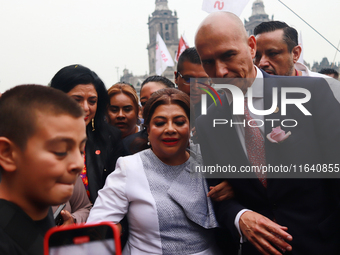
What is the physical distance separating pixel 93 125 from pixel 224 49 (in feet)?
5.42

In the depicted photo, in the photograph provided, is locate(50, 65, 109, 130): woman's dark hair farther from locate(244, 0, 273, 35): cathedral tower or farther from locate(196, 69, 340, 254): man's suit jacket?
locate(244, 0, 273, 35): cathedral tower

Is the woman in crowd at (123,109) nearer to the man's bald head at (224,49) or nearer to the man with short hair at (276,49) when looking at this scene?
the man with short hair at (276,49)

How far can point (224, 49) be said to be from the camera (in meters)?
2.01

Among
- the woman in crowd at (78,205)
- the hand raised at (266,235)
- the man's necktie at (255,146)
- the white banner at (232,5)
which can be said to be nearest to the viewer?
the hand raised at (266,235)

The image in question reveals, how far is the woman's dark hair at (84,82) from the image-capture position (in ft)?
9.36

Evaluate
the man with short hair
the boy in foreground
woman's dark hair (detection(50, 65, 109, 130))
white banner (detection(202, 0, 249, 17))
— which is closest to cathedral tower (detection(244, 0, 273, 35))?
white banner (detection(202, 0, 249, 17))

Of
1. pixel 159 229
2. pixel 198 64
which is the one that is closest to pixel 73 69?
pixel 198 64

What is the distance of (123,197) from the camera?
199 centimetres

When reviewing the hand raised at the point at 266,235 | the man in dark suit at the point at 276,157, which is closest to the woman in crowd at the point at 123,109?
the man in dark suit at the point at 276,157

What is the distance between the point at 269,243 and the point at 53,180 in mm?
1370

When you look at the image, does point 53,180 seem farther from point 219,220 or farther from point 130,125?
point 130,125

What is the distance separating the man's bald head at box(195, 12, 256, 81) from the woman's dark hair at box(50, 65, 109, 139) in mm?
1307

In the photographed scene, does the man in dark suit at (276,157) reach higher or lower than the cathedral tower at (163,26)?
lower

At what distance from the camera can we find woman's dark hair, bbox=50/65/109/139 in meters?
2.85
